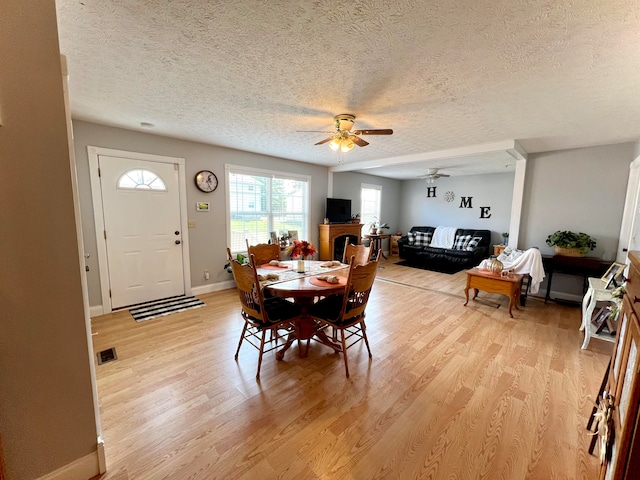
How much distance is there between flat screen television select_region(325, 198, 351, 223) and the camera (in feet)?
18.9

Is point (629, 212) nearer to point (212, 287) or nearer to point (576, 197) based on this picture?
point (576, 197)

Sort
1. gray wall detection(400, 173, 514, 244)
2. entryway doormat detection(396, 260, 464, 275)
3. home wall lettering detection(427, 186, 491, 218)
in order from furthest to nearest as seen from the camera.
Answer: home wall lettering detection(427, 186, 491, 218)
gray wall detection(400, 173, 514, 244)
entryway doormat detection(396, 260, 464, 275)

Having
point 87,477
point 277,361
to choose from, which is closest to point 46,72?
point 87,477

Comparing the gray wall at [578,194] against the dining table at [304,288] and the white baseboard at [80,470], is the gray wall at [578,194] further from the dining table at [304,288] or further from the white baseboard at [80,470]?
the white baseboard at [80,470]

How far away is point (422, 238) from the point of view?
282 inches

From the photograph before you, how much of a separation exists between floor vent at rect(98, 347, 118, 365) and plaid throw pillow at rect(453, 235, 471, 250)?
267 inches

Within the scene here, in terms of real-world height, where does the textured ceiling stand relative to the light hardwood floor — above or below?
above


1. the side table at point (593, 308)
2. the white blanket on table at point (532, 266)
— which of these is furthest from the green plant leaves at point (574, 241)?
the side table at point (593, 308)

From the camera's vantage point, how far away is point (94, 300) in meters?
3.23

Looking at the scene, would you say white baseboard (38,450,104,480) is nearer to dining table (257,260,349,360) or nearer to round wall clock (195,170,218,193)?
dining table (257,260,349,360)

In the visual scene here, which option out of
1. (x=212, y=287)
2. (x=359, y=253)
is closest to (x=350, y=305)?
(x=359, y=253)

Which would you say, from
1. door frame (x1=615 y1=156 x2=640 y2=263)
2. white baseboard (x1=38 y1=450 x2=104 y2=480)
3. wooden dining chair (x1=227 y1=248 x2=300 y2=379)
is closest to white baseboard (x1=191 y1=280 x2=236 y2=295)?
wooden dining chair (x1=227 y1=248 x2=300 y2=379)

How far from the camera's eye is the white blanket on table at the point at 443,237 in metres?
6.77

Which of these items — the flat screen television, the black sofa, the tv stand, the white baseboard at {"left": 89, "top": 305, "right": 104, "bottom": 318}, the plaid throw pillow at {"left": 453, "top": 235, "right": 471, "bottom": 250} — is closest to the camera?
the white baseboard at {"left": 89, "top": 305, "right": 104, "bottom": 318}
